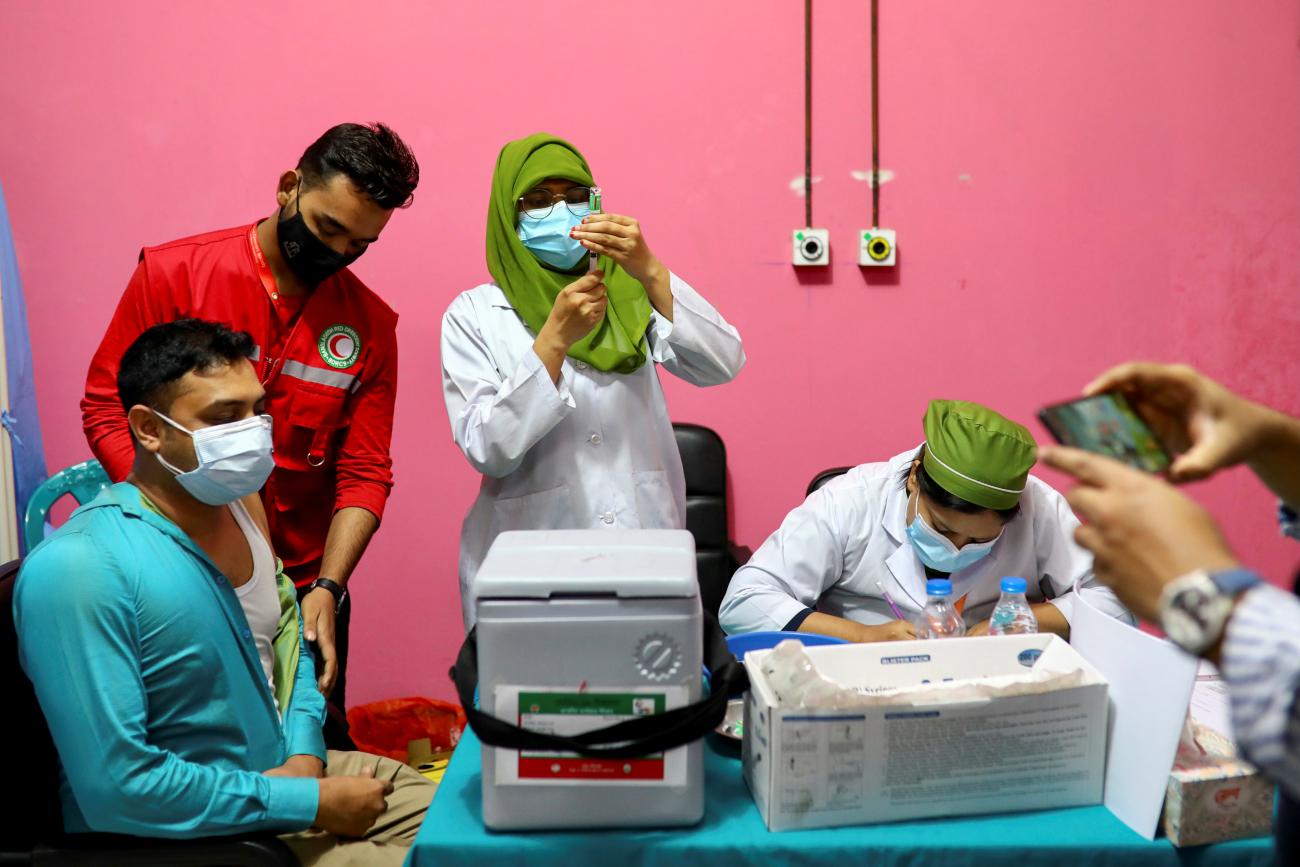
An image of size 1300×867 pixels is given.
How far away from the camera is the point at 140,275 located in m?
2.04

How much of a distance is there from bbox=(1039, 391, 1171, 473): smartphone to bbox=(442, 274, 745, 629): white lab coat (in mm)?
1094

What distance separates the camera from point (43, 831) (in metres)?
1.47

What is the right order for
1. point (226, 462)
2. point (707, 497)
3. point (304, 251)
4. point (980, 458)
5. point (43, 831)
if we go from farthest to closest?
point (707, 497) → point (304, 251) → point (980, 458) → point (226, 462) → point (43, 831)

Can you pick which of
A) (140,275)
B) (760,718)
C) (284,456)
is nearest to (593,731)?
(760,718)

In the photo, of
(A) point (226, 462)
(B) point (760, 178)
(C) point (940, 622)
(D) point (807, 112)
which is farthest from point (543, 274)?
(D) point (807, 112)

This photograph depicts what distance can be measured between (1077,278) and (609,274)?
5.20ft

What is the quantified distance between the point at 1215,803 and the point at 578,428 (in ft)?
3.88

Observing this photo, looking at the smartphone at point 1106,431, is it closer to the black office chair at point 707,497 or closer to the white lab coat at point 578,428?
the white lab coat at point 578,428

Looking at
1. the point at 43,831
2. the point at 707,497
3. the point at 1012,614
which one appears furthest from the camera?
the point at 707,497

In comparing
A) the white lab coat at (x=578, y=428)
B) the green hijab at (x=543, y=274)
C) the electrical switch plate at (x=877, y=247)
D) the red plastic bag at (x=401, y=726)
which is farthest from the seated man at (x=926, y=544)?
the red plastic bag at (x=401, y=726)

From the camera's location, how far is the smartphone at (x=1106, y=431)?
92 centimetres

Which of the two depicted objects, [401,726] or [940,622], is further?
[401,726]

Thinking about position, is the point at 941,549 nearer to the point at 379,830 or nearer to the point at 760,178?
the point at 379,830

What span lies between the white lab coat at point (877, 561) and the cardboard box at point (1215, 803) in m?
0.71
